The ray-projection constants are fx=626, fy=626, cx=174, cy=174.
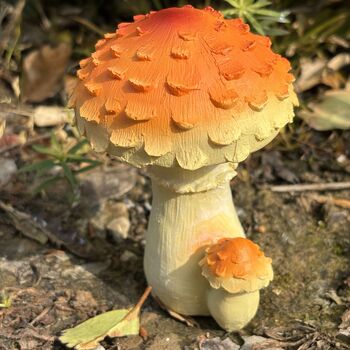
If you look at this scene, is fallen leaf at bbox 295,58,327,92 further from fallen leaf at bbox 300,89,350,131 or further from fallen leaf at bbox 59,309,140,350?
fallen leaf at bbox 59,309,140,350

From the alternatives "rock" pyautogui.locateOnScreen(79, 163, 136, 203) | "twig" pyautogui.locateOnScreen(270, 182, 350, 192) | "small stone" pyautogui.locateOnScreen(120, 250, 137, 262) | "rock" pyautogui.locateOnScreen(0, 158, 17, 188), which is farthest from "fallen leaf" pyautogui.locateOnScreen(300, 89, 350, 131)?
"rock" pyautogui.locateOnScreen(0, 158, 17, 188)

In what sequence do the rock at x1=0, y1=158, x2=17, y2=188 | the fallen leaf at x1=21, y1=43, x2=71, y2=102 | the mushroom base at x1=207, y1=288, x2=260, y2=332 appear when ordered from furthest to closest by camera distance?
the fallen leaf at x1=21, y1=43, x2=71, y2=102 → the rock at x1=0, y1=158, x2=17, y2=188 → the mushroom base at x1=207, y1=288, x2=260, y2=332

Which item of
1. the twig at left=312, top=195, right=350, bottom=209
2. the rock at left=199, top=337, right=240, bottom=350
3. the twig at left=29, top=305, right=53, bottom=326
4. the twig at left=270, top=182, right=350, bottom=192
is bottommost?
the twig at left=29, top=305, right=53, bottom=326

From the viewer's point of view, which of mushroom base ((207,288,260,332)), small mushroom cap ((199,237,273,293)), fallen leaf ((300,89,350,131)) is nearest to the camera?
small mushroom cap ((199,237,273,293))

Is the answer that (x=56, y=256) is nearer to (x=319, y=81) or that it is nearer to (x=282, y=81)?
(x=282, y=81)

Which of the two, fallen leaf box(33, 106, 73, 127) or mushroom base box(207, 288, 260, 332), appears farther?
fallen leaf box(33, 106, 73, 127)

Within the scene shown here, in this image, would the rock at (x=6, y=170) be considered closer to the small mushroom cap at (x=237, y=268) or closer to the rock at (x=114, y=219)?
the rock at (x=114, y=219)

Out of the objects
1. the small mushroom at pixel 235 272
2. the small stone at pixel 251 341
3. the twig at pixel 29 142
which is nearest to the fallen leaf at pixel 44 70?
the twig at pixel 29 142

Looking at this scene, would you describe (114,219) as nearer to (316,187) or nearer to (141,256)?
(141,256)
